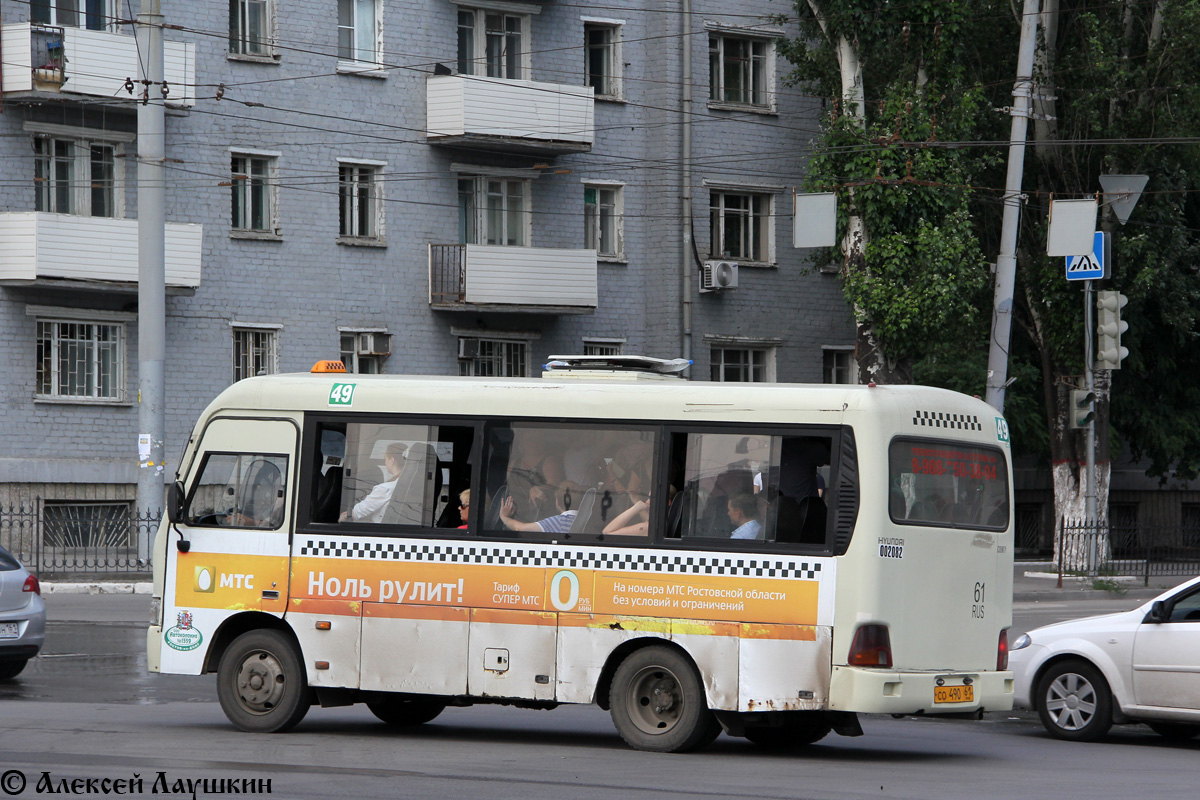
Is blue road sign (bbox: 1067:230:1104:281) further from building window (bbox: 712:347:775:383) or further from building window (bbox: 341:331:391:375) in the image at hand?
building window (bbox: 341:331:391:375)

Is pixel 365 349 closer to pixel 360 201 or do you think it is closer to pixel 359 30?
pixel 360 201

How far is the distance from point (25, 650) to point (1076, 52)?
2167cm

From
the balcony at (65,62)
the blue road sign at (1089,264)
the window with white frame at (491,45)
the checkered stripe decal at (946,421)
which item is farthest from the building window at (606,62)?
the checkered stripe decal at (946,421)

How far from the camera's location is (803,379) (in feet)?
124

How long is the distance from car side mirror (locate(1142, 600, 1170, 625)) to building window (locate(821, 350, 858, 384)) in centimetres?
2588

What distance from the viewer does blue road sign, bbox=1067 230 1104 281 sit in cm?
2594

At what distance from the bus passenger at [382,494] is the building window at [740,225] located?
24.9 m

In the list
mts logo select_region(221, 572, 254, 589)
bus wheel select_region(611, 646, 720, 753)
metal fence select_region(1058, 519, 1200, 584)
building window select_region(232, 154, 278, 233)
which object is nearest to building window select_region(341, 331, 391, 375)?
building window select_region(232, 154, 278, 233)

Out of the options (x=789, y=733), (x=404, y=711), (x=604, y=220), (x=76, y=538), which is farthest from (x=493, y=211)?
(x=789, y=733)

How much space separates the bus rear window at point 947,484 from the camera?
11.0 meters

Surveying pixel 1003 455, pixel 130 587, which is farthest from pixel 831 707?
pixel 130 587

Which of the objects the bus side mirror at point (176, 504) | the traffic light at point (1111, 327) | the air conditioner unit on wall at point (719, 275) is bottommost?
the bus side mirror at point (176, 504)

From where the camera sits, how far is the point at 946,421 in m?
11.4

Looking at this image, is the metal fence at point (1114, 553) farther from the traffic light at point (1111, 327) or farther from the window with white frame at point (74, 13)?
the window with white frame at point (74, 13)
